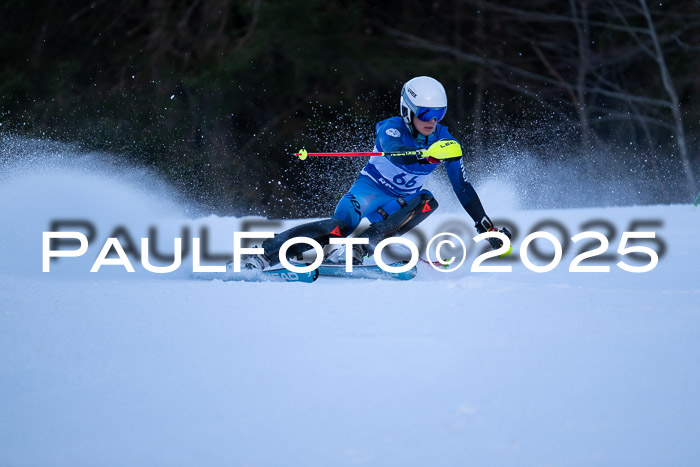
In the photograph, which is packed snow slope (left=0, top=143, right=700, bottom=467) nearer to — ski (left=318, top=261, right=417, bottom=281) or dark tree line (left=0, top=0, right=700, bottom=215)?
ski (left=318, top=261, right=417, bottom=281)

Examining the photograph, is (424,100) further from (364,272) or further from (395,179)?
(364,272)

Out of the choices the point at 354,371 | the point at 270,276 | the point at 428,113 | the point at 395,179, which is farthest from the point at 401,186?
the point at 354,371

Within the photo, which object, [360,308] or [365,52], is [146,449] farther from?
[365,52]

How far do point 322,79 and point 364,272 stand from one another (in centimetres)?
1002

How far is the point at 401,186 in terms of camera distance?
5.92m

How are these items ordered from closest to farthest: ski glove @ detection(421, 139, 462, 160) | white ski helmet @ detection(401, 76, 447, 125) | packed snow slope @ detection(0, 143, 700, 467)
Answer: packed snow slope @ detection(0, 143, 700, 467), ski glove @ detection(421, 139, 462, 160), white ski helmet @ detection(401, 76, 447, 125)

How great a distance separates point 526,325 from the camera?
3924mm

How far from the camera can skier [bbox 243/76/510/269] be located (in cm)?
552

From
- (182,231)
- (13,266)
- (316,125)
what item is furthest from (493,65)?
(13,266)

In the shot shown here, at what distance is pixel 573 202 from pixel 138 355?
1201 cm

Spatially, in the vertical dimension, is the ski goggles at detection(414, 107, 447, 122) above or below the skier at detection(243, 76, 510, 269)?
above

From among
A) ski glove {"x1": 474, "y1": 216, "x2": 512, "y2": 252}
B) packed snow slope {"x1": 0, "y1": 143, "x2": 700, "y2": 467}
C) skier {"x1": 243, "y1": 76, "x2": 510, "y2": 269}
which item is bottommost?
packed snow slope {"x1": 0, "y1": 143, "x2": 700, "y2": 467}

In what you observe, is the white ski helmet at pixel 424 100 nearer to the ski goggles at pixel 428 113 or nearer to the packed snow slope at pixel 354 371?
the ski goggles at pixel 428 113

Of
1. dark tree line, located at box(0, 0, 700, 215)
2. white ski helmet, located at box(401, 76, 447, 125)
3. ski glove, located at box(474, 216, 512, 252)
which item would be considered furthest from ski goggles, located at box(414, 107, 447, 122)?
dark tree line, located at box(0, 0, 700, 215)
